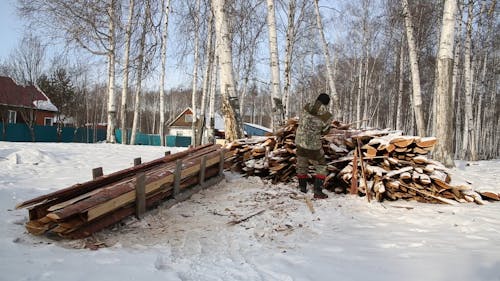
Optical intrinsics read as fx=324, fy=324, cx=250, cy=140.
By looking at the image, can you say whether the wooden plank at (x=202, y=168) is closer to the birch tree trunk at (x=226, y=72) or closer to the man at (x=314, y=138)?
the man at (x=314, y=138)

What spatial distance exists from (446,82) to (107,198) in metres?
7.64

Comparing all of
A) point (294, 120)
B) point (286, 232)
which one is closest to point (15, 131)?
point (294, 120)

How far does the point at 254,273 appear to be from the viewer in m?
2.70

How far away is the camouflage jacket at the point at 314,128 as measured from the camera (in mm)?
5375

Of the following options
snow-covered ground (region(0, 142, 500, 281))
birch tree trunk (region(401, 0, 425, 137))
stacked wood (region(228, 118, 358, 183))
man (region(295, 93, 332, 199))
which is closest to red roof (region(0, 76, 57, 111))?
snow-covered ground (region(0, 142, 500, 281))

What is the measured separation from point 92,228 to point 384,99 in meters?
35.6

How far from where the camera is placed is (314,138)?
5375 millimetres

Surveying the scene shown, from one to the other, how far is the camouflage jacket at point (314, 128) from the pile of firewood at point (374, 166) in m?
0.60

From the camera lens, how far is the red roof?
24.7m

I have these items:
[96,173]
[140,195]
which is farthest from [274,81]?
[140,195]

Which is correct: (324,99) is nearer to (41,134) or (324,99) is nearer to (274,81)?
(274,81)

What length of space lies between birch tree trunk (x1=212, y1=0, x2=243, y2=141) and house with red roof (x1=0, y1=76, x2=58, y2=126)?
22.3 meters

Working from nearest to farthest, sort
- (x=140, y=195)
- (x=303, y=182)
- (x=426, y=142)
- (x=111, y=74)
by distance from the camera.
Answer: (x=140, y=195) < (x=426, y=142) < (x=303, y=182) < (x=111, y=74)

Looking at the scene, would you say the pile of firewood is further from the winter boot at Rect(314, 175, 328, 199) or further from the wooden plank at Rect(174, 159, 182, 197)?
the wooden plank at Rect(174, 159, 182, 197)
